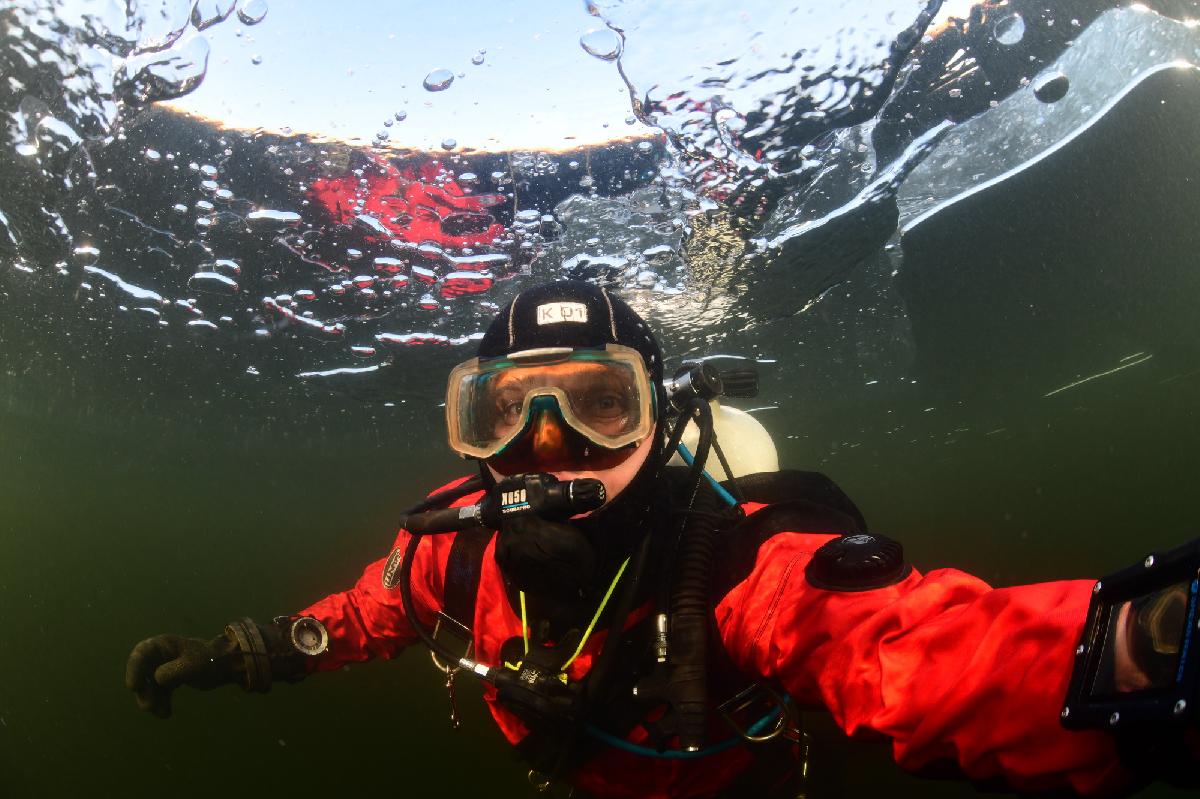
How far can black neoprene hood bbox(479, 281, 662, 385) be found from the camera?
10.5 ft

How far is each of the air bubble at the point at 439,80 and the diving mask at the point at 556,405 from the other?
414cm

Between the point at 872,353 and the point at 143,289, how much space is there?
19777 millimetres

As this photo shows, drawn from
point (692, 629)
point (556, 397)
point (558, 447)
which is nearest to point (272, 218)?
point (556, 397)

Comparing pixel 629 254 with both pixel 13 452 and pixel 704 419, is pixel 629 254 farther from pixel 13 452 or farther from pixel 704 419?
pixel 13 452

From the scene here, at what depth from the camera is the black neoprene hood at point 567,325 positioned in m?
3.20

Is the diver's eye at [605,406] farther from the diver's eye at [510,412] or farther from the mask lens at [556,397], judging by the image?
the diver's eye at [510,412]

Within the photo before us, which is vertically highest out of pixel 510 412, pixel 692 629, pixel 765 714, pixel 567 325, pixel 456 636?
pixel 567 325

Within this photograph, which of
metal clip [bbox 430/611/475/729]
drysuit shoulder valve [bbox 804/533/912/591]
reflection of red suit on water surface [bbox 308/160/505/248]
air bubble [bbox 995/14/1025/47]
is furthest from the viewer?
reflection of red suit on water surface [bbox 308/160/505/248]

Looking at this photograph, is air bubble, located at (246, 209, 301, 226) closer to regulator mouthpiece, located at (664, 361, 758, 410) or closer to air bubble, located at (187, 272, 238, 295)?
air bubble, located at (187, 272, 238, 295)

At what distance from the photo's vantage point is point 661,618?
262 centimetres

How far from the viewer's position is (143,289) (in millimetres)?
11445

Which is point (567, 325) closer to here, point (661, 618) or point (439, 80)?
point (661, 618)

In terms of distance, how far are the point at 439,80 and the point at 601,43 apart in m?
1.77

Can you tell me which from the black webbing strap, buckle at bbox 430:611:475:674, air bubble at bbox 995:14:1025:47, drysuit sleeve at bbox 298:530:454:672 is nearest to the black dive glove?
drysuit sleeve at bbox 298:530:454:672
